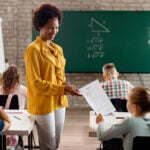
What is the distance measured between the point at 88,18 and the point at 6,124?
15.5 ft

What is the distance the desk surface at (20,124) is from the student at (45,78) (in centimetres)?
9

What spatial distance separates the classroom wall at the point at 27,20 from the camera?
6.95 m

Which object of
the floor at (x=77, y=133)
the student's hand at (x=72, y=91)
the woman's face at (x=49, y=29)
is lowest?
the floor at (x=77, y=133)

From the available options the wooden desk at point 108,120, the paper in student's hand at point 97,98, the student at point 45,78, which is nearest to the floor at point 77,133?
the wooden desk at point 108,120

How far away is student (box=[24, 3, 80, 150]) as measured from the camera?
8.31ft

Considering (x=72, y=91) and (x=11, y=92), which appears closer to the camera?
(x=72, y=91)

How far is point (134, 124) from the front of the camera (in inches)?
85.5

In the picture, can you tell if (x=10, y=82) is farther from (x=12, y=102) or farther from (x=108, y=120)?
(x=108, y=120)

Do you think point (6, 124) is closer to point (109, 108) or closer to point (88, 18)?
point (109, 108)

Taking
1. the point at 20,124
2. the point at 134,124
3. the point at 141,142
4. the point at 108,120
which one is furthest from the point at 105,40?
the point at 141,142

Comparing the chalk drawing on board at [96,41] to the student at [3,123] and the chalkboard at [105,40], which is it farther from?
the student at [3,123]

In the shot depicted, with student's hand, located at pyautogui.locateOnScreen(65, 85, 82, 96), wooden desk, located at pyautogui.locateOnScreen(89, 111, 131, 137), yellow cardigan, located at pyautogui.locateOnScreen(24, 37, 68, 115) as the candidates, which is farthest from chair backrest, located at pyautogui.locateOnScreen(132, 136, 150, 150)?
yellow cardigan, located at pyautogui.locateOnScreen(24, 37, 68, 115)

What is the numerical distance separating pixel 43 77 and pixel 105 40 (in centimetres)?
436

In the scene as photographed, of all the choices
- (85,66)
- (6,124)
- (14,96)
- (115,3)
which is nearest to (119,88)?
(14,96)
